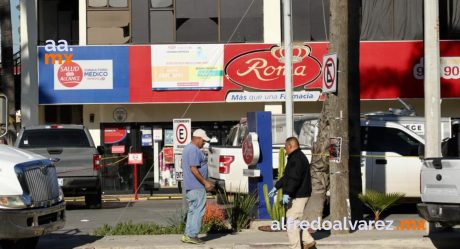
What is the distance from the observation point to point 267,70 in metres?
21.2

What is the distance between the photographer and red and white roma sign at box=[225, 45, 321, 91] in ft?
69.4

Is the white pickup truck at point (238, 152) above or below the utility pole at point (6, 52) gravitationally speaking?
below

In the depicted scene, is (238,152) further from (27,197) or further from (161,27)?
(161,27)

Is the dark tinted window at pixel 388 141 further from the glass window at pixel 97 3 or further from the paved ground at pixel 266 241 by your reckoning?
the glass window at pixel 97 3

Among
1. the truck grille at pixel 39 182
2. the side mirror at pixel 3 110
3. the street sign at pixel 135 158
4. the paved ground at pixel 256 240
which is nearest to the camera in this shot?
the truck grille at pixel 39 182

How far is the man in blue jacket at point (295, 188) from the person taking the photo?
10.1 meters

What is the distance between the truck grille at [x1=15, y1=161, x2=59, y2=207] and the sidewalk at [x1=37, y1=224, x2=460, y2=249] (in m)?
1.19

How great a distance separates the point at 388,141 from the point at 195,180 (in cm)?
581

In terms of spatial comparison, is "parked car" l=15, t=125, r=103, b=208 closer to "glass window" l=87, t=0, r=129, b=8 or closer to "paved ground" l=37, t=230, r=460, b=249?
"paved ground" l=37, t=230, r=460, b=249

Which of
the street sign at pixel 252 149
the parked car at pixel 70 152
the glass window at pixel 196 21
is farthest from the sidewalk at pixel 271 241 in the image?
the glass window at pixel 196 21

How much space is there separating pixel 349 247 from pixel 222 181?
14.7 feet

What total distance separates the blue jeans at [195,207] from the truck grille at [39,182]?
1.98 metres

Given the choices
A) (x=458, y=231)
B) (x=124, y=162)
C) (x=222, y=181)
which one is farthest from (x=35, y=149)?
(x=458, y=231)

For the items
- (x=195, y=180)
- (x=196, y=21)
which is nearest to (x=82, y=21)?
(x=196, y=21)
